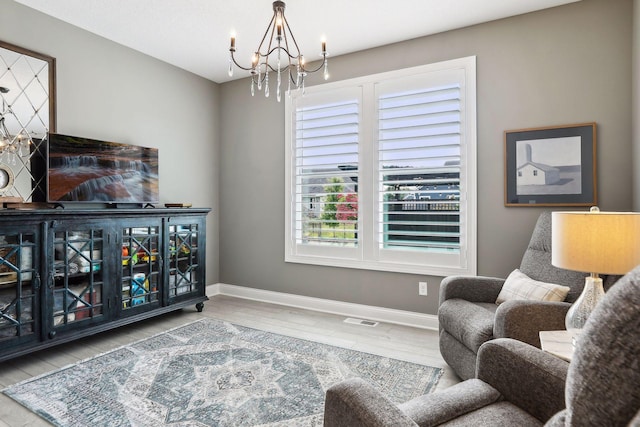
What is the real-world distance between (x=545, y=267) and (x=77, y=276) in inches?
137

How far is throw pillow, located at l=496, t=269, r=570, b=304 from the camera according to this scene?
2.25 meters

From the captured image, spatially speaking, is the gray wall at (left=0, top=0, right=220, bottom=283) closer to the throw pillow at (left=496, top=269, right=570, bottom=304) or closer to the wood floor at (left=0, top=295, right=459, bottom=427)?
the wood floor at (left=0, top=295, right=459, bottom=427)

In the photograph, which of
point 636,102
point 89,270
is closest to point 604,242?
point 636,102

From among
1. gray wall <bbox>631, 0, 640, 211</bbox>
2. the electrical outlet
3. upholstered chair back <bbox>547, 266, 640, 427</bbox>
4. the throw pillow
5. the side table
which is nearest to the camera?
upholstered chair back <bbox>547, 266, 640, 427</bbox>

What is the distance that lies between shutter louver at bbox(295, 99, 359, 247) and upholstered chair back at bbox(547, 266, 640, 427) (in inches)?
127

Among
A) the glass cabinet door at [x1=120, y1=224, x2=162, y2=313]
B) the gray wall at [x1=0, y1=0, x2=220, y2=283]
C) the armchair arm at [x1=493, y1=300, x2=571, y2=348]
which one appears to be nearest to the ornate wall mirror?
the gray wall at [x1=0, y1=0, x2=220, y2=283]

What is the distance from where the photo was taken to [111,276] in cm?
312

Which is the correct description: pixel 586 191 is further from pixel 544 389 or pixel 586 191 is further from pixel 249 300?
pixel 249 300

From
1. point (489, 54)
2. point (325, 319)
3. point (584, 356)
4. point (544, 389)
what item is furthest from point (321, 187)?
point (584, 356)

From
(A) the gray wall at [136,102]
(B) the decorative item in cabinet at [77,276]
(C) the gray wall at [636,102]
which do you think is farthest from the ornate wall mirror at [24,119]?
(C) the gray wall at [636,102]

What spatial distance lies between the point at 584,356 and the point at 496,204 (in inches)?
→ 111

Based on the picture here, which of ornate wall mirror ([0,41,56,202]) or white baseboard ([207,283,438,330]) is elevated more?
ornate wall mirror ([0,41,56,202])

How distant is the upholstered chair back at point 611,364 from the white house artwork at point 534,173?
274 centimetres

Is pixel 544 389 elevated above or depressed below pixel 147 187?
below
